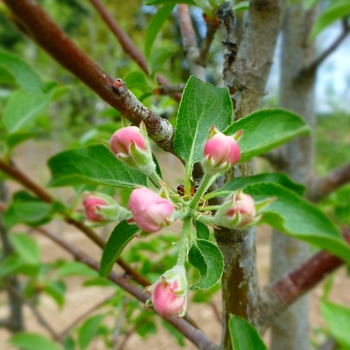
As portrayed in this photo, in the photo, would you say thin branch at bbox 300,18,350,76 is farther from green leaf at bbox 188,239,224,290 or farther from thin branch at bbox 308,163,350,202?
green leaf at bbox 188,239,224,290

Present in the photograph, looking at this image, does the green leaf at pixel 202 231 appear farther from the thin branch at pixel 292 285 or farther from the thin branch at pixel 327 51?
the thin branch at pixel 327 51

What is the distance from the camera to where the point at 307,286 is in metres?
0.77

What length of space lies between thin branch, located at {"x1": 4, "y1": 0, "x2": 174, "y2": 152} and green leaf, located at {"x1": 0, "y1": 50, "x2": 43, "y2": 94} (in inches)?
15.1

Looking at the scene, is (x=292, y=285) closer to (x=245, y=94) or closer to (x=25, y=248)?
(x=245, y=94)

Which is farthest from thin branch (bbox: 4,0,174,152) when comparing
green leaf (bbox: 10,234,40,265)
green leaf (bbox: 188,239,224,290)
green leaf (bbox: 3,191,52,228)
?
green leaf (bbox: 10,234,40,265)

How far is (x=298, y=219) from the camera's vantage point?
555mm

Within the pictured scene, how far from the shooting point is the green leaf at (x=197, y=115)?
1.64 feet

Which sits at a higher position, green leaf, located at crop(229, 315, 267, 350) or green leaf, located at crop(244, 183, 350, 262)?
green leaf, located at crop(244, 183, 350, 262)

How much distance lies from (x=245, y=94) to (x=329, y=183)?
0.91 meters

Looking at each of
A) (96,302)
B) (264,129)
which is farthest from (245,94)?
(96,302)

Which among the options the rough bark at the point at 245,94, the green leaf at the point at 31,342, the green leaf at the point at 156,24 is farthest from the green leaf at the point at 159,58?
the green leaf at the point at 31,342

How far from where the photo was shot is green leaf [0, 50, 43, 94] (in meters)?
0.86

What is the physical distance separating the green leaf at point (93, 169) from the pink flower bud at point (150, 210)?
0.12m

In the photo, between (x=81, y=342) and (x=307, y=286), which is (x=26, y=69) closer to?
(x=307, y=286)
